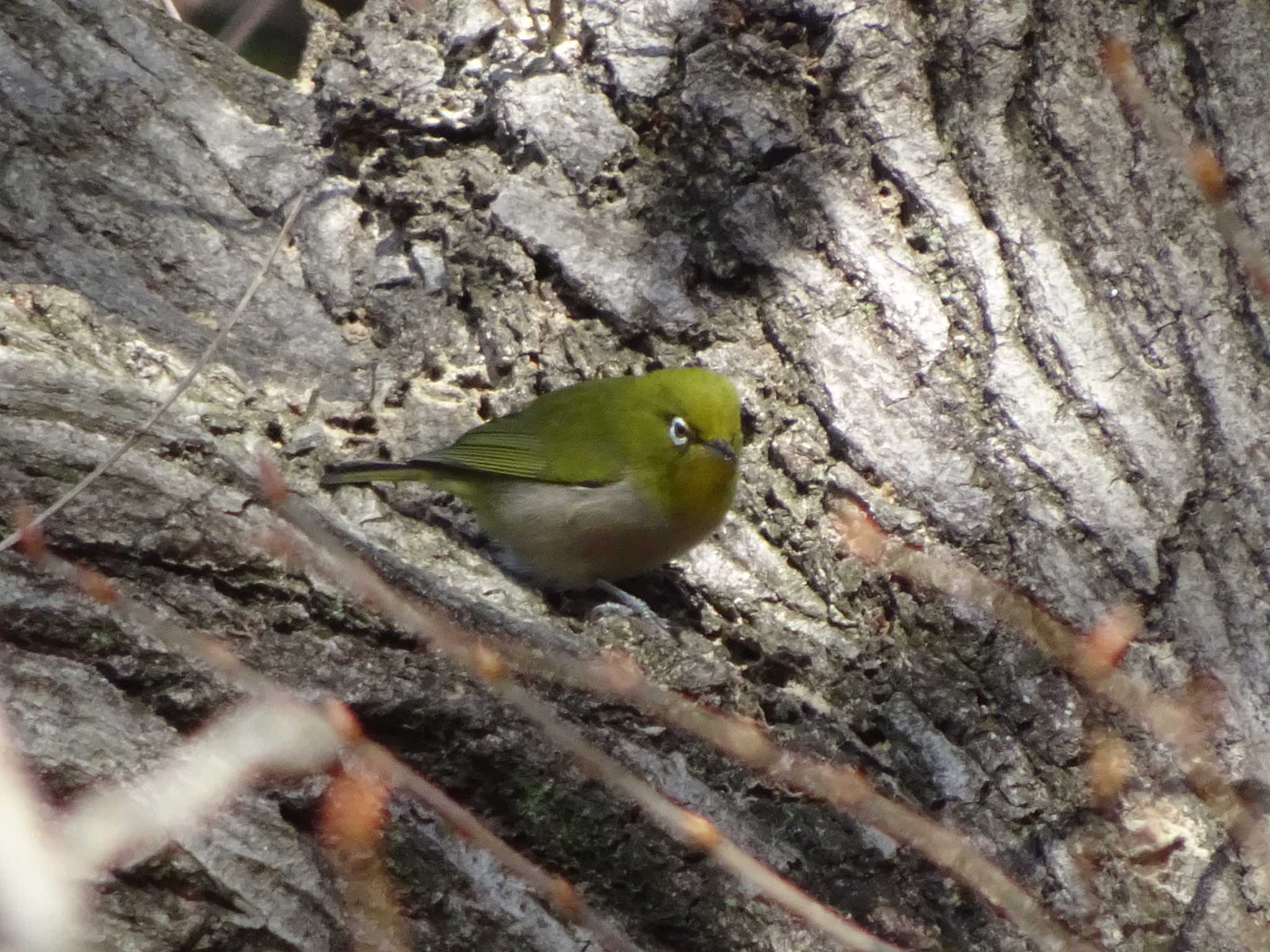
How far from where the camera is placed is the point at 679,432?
335 cm

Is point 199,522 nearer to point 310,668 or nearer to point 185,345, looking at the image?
point 310,668

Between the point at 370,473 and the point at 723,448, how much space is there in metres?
0.93

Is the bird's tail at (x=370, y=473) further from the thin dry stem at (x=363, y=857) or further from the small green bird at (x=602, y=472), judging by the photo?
the thin dry stem at (x=363, y=857)

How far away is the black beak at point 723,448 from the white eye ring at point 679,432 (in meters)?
0.06

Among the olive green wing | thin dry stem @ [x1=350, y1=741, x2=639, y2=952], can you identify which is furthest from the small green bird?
thin dry stem @ [x1=350, y1=741, x2=639, y2=952]

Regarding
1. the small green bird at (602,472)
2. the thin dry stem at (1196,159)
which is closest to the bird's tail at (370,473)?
the small green bird at (602,472)

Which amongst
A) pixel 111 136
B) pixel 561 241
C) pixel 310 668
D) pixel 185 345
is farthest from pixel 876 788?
pixel 111 136

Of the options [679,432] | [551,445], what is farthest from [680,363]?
[551,445]

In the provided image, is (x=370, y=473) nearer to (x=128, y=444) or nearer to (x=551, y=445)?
(x=128, y=444)

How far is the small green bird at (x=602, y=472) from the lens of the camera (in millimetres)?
3156

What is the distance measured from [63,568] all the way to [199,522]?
0.92 feet

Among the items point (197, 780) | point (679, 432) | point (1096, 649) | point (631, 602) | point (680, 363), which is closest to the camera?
point (197, 780)

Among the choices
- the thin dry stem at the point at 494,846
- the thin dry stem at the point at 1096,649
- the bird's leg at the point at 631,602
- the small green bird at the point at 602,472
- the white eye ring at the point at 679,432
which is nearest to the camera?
the thin dry stem at the point at 494,846

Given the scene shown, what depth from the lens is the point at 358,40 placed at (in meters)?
3.57
